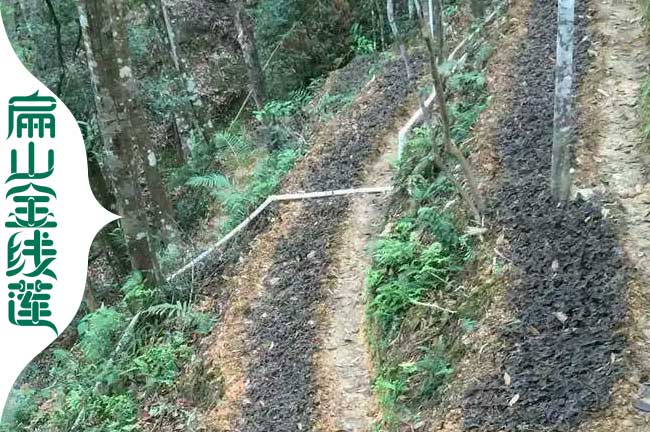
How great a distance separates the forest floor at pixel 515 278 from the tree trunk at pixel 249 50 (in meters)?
4.81

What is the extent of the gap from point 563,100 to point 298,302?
4232 millimetres

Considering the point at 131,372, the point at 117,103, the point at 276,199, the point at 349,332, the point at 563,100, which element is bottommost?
the point at 131,372

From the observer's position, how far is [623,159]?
7.81 metres

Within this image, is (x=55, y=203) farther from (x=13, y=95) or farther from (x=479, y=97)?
(x=479, y=97)

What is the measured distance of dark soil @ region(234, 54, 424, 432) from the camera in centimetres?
765

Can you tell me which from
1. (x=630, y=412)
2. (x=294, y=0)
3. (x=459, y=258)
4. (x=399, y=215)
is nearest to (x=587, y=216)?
(x=459, y=258)

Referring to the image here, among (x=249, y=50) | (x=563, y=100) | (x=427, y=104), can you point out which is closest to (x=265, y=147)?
(x=249, y=50)

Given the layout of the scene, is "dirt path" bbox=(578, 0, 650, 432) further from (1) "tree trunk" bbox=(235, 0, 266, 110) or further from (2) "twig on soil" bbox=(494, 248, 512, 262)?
(1) "tree trunk" bbox=(235, 0, 266, 110)

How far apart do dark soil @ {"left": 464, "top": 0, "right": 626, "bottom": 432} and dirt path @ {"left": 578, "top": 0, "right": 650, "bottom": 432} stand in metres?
0.13

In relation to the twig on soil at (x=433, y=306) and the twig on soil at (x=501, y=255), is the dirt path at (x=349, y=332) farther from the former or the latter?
the twig on soil at (x=501, y=255)

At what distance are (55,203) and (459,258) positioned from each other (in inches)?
177

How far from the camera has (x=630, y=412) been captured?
5.16 metres

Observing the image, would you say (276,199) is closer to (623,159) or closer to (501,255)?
(501,255)

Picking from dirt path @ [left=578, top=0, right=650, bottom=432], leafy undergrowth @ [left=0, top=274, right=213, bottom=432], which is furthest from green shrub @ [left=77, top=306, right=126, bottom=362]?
dirt path @ [left=578, top=0, right=650, bottom=432]
